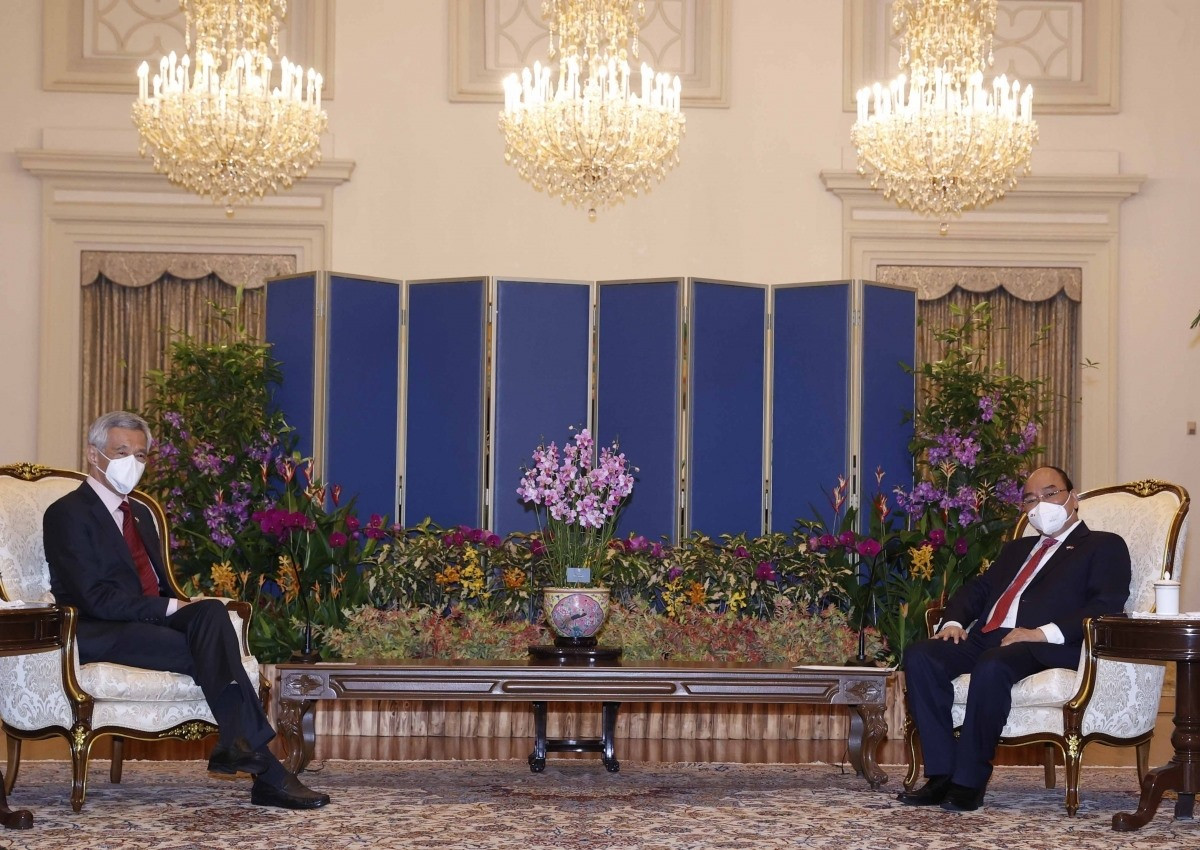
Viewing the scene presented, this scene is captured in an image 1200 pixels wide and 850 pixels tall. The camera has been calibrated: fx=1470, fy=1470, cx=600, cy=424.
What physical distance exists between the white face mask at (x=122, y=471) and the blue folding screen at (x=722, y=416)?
3388 millimetres

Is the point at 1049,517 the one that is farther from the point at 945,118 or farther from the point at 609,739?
the point at 945,118

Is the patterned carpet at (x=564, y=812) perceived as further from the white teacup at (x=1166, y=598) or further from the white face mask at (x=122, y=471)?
the white face mask at (x=122, y=471)

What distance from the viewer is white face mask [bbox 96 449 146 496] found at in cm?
530

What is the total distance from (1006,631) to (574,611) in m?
1.62

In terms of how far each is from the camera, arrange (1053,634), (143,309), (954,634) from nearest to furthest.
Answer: (1053,634), (954,634), (143,309)

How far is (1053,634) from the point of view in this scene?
204 inches

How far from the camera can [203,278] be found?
381 inches

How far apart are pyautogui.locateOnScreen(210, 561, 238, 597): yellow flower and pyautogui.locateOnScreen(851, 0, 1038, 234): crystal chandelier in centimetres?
426

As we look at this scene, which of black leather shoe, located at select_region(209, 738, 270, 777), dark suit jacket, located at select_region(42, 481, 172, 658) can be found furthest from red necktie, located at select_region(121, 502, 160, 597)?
black leather shoe, located at select_region(209, 738, 270, 777)

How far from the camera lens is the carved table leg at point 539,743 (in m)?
5.79

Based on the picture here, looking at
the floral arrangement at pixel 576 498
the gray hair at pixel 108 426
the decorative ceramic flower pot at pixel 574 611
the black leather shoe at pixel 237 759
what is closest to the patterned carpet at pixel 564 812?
the black leather shoe at pixel 237 759

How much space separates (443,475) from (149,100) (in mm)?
2786

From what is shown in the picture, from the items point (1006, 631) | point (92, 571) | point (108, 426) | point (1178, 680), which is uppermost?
point (108, 426)

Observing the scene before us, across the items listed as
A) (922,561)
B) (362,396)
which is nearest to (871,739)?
(922,561)
